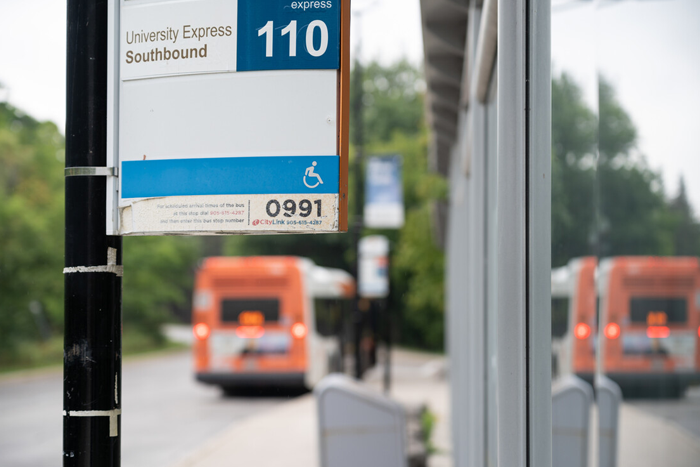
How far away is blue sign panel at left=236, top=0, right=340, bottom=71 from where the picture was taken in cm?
213

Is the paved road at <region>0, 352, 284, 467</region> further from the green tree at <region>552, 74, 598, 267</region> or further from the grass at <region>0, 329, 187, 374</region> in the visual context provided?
the green tree at <region>552, 74, 598, 267</region>

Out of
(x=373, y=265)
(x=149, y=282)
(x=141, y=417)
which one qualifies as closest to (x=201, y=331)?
(x=141, y=417)

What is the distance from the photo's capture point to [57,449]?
11641mm

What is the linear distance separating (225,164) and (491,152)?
1155mm

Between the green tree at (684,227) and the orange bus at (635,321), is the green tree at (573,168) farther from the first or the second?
the green tree at (684,227)

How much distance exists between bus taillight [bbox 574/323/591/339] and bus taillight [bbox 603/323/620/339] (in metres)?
0.50

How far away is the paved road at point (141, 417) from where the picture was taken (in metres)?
11.4

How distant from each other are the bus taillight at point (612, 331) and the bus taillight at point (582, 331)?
50 centimetres

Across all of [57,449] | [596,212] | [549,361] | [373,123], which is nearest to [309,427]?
[57,449]

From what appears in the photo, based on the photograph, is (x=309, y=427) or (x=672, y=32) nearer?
(x=672, y=32)

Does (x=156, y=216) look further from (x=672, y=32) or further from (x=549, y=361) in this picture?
(x=672, y=32)

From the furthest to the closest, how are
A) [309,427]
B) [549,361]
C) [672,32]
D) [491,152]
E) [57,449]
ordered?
[309,427]
[57,449]
[491,152]
[549,361]
[672,32]

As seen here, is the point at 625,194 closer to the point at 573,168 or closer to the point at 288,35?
the point at 573,168

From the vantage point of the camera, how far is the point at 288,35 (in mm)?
2146
